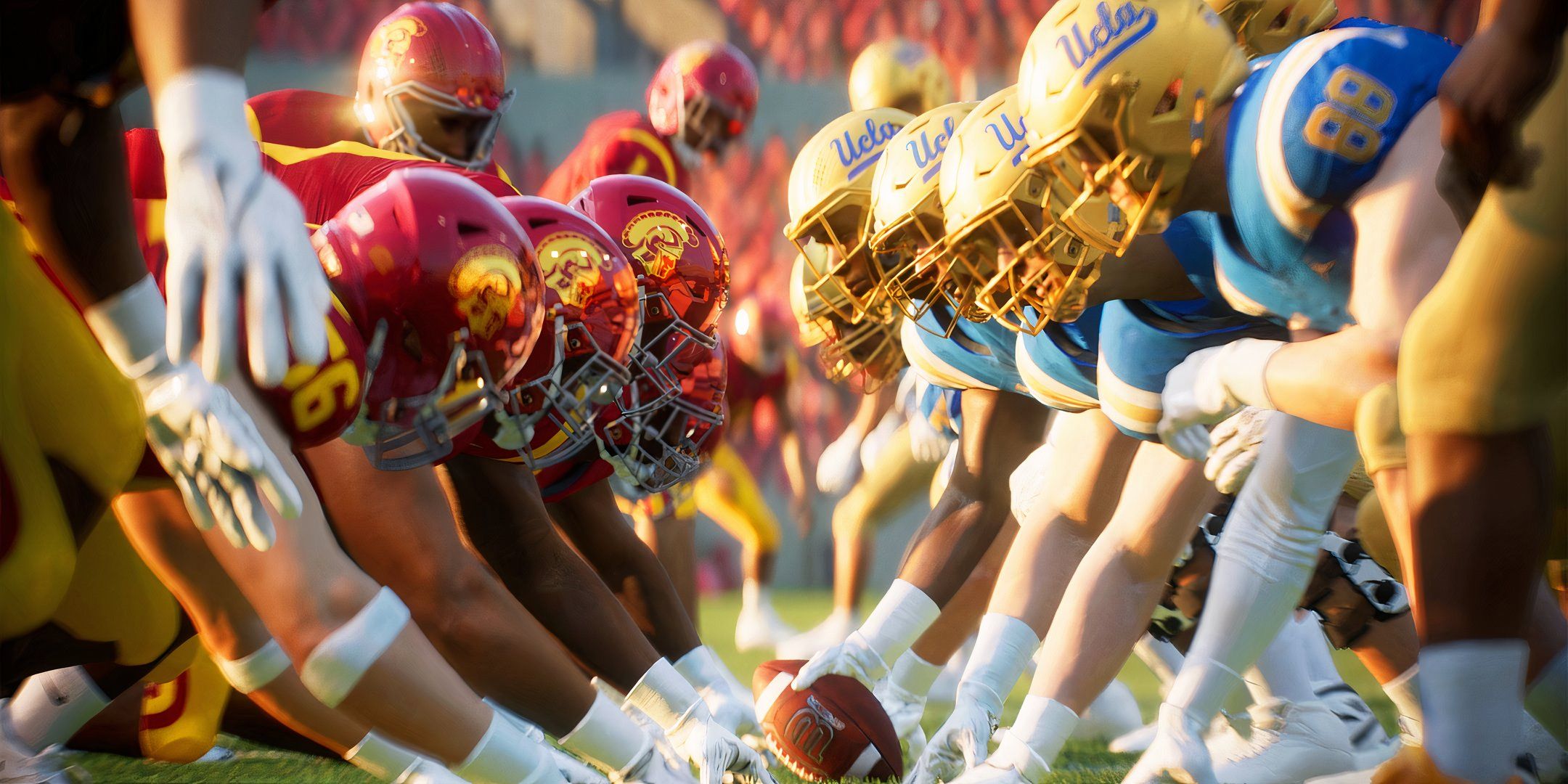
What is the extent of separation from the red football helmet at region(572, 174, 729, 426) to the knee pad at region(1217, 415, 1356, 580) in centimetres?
116

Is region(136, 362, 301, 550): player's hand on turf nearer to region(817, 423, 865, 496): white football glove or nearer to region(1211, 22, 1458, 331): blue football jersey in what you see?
region(1211, 22, 1458, 331): blue football jersey

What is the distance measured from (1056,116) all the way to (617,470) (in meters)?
1.32

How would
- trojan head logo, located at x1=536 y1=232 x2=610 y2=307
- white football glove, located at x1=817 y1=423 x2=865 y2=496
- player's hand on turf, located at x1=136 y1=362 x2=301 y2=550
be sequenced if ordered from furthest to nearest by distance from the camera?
1. white football glove, located at x1=817 y1=423 x2=865 y2=496
2. trojan head logo, located at x1=536 y1=232 x2=610 y2=307
3. player's hand on turf, located at x1=136 y1=362 x2=301 y2=550

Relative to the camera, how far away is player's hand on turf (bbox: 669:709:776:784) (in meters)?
2.70

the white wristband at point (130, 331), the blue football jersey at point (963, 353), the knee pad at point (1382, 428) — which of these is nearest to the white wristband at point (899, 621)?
the blue football jersey at point (963, 353)

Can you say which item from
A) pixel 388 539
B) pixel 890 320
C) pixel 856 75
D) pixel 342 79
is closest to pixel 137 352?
pixel 388 539

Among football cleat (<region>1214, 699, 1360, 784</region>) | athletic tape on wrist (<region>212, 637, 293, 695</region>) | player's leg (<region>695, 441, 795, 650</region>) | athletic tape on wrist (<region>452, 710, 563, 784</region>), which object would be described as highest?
athletic tape on wrist (<region>212, 637, 293, 695</region>)

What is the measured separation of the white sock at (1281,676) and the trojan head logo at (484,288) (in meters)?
1.78

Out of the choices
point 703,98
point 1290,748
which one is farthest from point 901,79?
point 1290,748

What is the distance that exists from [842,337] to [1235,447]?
153 cm

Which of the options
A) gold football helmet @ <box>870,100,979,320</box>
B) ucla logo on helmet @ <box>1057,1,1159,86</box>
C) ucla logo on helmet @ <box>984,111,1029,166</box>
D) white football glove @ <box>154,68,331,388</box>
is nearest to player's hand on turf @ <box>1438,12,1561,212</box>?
ucla logo on helmet @ <box>1057,1,1159,86</box>

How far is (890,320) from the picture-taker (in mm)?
3654

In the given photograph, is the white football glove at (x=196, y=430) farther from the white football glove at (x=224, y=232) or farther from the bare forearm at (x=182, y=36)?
the bare forearm at (x=182, y=36)

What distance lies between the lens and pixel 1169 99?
2.16 meters
